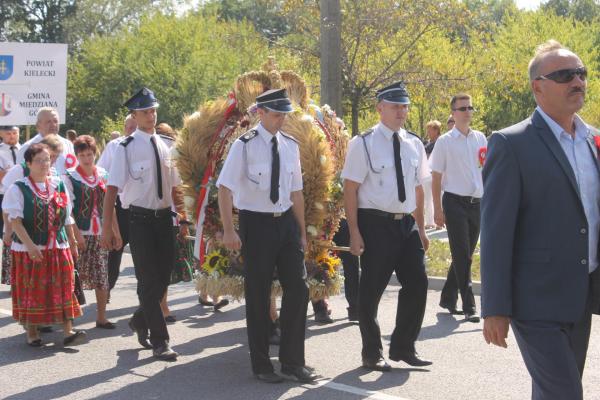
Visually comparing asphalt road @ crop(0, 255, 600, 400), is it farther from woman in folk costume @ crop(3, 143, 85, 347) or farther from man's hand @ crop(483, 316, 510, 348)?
man's hand @ crop(483, 316, 510, 348)

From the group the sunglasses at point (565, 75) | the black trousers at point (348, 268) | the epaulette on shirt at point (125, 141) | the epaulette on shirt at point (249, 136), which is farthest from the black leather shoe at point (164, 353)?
the sunglasses at point (565, 75)

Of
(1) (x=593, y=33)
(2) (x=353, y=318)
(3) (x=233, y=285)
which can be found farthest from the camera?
(1) (x=593, y=33)

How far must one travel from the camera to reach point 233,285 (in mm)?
8234

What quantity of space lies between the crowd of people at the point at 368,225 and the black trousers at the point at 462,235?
1 centimetres

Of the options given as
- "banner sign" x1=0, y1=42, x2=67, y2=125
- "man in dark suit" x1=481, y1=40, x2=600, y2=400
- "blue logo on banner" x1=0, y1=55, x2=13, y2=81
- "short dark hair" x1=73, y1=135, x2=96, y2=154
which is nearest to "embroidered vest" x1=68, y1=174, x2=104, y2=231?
"short dark hair" x1=73, y1=135, x2=96, y2=154

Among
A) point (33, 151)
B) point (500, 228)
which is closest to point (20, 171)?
point (33, 151)

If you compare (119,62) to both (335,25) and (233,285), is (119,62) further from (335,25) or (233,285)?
(233,285)

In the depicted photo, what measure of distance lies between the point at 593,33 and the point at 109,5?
94.3 feet

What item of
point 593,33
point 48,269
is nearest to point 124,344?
point 48,269

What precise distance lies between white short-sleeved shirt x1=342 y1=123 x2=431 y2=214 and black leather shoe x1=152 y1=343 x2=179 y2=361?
1867 millimetres

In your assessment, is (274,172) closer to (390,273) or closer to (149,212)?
(390,273)

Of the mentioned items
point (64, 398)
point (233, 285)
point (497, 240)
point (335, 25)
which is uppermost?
point (335, 25)

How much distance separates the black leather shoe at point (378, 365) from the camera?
7418mm

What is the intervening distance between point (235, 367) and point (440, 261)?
609 cm
